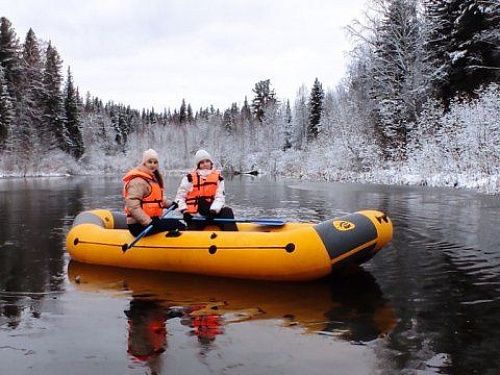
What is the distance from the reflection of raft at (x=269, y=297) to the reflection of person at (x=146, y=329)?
0.15 metres

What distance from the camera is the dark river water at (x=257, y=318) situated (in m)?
3.61

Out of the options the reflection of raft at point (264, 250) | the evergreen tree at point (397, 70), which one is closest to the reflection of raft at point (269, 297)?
the reflection of raft at point (264, 250)

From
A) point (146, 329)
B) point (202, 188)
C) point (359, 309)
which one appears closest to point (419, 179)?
point (202, 188)

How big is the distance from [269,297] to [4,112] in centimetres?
3919

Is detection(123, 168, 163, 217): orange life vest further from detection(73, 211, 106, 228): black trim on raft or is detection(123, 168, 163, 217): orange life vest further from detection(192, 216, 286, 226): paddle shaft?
detection(73, 211, 106, 228): black trim on raft

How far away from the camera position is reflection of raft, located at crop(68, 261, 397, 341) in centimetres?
446

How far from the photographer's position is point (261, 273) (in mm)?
Result: 5766

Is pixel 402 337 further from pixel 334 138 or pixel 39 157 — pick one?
pixel 39 157

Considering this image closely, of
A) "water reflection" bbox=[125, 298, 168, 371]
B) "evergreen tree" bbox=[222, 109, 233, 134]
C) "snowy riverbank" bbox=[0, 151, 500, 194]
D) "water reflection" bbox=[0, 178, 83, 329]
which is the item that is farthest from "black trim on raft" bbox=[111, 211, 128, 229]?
"evergreen tree" bbox=[222, 109, 233, 134]

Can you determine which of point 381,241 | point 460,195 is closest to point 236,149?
point 460,195

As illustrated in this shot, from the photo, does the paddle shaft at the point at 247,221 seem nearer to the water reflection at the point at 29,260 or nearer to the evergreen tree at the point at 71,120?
the water reflection at the point at 29,260

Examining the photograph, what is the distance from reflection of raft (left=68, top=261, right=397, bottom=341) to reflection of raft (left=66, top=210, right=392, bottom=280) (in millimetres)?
134

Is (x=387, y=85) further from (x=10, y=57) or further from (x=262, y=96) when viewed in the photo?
(x=262, y=96)

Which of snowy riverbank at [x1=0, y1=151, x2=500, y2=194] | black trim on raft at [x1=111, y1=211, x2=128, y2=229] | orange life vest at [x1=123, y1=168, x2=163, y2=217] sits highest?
snowy riverbank at [x1=0, y1=151, x2=500, y2=194]
